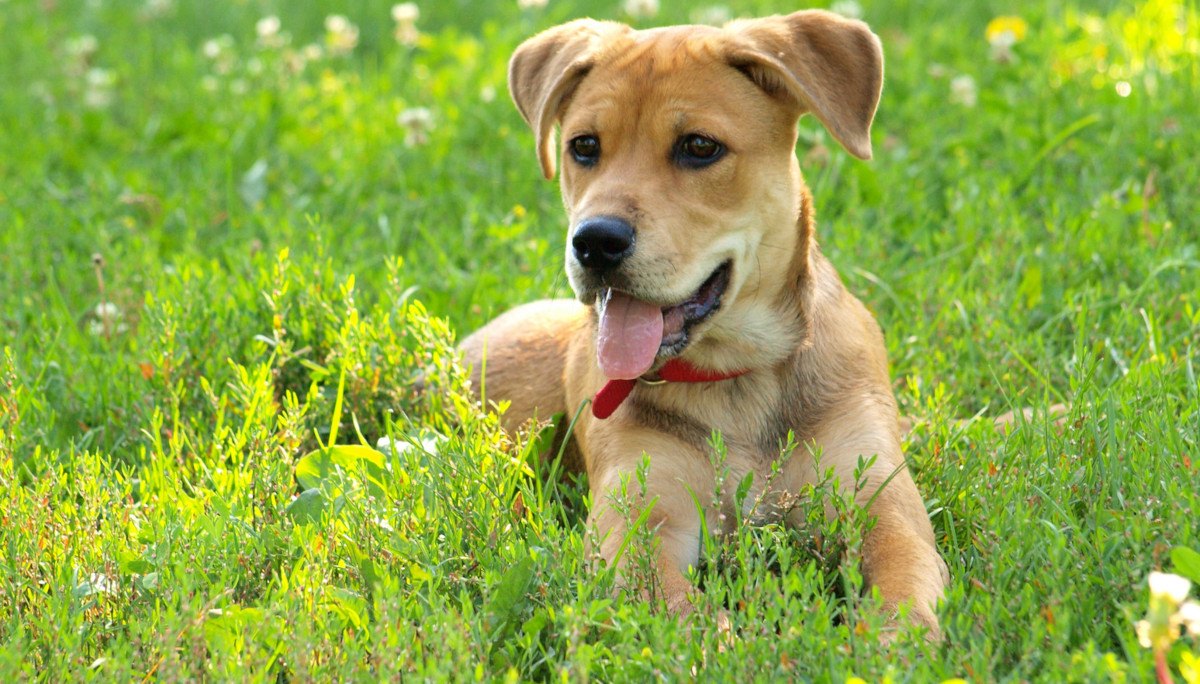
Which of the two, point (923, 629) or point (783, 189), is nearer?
point (923, 629)

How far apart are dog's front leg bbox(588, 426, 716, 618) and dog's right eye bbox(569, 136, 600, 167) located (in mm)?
841

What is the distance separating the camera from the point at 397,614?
101 inches

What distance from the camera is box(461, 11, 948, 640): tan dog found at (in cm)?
329

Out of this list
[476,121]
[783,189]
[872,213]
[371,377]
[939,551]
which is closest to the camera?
[939,551]

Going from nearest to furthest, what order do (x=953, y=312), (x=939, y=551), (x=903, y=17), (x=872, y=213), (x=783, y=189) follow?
(x=939, y=551) < (x=783, y=189) < (x=953, y=312) < (x=872, y=213) < (x=903, y=17)

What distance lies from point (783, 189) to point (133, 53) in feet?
22.6

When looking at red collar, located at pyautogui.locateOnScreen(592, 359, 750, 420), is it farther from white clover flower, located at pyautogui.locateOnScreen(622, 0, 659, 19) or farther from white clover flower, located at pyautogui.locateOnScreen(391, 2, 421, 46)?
white clover flower, located at pyautogui.locateOnScreen(391, 2, 421, 46)

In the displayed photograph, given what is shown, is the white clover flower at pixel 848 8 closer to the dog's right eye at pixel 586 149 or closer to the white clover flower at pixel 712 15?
the white clover flower at pixel 712 15

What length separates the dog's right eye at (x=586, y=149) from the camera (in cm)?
360

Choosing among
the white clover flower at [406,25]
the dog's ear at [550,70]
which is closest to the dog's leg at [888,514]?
the dog's ear at [550,70]

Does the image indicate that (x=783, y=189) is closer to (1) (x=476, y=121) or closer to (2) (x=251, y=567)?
(2) (x=251, y=567)

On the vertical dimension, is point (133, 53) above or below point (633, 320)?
below

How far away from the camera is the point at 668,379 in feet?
11.7

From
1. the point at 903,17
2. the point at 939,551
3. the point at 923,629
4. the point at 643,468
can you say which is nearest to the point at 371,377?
the point at 643,468
